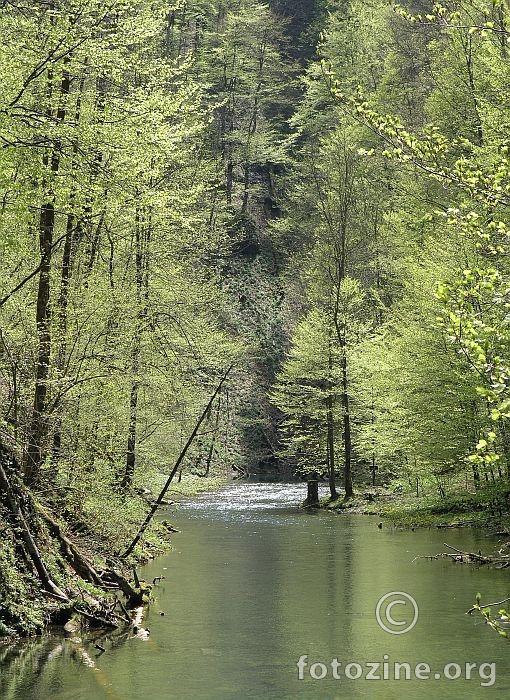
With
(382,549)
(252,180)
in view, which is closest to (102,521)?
(382,549)

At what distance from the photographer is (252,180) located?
51.6 m

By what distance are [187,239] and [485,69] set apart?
32.3 ft

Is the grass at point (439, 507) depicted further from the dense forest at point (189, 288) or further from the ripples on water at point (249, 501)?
the ripples on water at point (249, 501)

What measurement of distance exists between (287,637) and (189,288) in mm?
10889

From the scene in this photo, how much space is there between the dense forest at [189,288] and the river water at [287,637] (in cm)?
106

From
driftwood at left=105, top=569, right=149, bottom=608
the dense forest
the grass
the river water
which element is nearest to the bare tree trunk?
the dense forest

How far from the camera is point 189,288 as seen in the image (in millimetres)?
19391

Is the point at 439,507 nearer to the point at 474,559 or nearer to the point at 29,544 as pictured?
the point at 474,559

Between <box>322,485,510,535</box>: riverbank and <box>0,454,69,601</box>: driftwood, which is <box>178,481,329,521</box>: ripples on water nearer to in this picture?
<box>322,485,510,535</box>: riverbank

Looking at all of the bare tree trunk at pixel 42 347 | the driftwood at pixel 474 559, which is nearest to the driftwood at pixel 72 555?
the bare tree trunk at pixel 42 347

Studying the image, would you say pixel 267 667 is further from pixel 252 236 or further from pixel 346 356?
pixel 252 236

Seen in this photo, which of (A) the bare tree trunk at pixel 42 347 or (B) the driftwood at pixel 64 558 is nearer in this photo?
(B) the driftwood at pixel 64 558

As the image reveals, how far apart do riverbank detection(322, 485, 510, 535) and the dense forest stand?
451 mm

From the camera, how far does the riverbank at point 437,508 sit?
19141 millimetres
